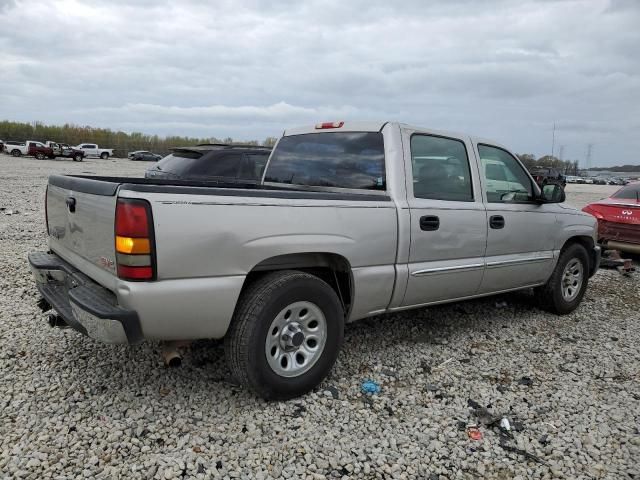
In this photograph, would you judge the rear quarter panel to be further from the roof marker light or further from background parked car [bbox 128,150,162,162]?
background parked car [bbox 128,150,162,162]

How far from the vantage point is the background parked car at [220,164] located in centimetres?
838

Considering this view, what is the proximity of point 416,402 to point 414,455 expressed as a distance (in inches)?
23.8

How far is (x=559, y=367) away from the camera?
4129mm

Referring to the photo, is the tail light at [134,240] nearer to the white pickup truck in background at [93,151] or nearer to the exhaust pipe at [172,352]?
the exhaust pipe at [172,352]

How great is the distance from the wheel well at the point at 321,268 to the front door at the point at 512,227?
1.50 metres

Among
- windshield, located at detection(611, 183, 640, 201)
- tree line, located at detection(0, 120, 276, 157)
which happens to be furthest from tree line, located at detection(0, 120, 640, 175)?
windshield, located at detection(611, 183, 640, 201)

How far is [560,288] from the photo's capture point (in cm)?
541

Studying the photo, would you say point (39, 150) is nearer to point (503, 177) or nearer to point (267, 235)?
point (503, 177)

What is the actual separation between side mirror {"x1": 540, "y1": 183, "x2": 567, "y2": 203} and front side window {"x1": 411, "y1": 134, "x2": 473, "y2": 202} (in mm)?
1027

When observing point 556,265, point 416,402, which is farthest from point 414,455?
point 556,265

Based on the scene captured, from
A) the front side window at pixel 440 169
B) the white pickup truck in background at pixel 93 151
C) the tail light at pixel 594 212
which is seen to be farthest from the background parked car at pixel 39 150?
the front side window at pixel 440 169

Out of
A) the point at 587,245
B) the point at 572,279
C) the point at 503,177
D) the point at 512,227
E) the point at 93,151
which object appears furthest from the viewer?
the point at 93,151

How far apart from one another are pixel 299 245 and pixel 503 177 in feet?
8.38

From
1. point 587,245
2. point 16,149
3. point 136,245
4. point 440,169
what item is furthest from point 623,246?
point 16,149
